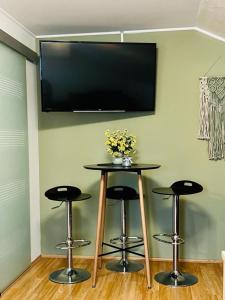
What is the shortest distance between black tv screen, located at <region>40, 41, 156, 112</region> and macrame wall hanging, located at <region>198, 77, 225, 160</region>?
21.4 inches

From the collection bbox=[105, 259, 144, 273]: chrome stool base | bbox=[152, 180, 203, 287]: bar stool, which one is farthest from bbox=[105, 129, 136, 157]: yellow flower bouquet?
bbox=[105, 259, 144, 273]: chrome stool base

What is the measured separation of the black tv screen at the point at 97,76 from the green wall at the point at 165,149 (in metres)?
0.23

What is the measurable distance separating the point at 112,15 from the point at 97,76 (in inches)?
23.3

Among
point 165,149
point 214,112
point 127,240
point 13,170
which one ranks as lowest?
point 127,240

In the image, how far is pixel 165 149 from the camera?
368cm

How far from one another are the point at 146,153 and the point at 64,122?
0.95m

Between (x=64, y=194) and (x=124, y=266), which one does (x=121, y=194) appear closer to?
(x=64, y=194)

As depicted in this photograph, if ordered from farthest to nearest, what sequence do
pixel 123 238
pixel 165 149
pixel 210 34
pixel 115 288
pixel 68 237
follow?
pixel 165 149 → pixel 210 34 → pixel 123 238 → pixel 68 237 → pixel 115 288

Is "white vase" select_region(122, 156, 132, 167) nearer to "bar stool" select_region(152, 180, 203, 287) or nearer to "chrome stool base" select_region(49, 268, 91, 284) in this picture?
"bar stool" select_region(152, 180, 203, 287)

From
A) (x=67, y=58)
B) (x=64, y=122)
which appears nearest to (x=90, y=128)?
(x=64, y=122)

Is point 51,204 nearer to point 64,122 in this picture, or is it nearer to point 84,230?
point 84,230

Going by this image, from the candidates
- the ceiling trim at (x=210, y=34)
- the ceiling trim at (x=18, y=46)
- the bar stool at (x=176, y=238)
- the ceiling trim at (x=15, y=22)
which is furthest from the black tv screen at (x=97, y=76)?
the bar stool at (x=176, y=238)

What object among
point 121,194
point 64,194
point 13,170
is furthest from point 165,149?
point 13,170

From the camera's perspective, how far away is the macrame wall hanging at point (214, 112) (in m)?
3.55
